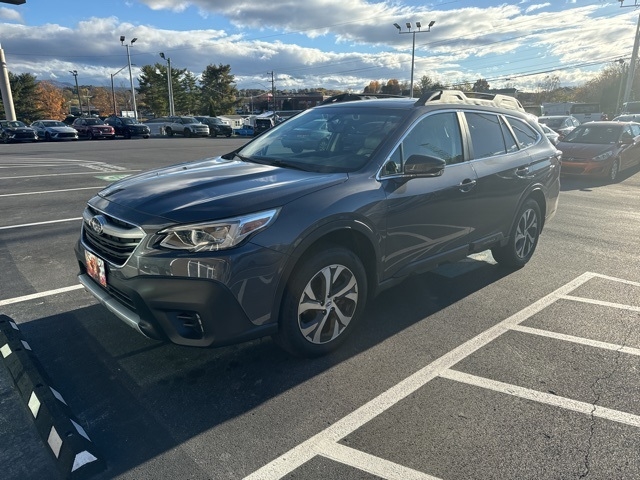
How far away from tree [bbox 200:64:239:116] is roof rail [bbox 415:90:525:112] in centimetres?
7643

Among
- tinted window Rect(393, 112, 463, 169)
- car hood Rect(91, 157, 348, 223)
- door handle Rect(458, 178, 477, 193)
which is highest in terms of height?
tinted window Rect(393, 112, 463, 169)

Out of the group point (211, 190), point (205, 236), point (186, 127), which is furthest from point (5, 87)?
point (205, 236)

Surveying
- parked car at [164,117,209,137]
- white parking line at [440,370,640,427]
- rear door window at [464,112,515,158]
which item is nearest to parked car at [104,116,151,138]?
parked car at [164,117,209,137]

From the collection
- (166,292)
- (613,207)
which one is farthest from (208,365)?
(613,207)

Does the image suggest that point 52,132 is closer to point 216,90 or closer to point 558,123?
point 558,123

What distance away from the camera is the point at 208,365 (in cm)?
316

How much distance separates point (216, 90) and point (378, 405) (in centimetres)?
8183

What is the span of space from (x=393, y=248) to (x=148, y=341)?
6.51ft

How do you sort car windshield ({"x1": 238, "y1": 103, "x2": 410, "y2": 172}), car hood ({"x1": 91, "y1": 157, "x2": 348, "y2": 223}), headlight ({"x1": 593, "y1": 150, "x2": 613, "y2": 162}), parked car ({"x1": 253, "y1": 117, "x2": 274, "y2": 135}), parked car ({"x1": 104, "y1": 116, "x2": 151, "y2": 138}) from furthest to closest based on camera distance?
parked car ({"x1": 253, "y1": 117, "x2": 274, "y2": 135}), parked car ({"x1": 104, "y1": 116, "x2": 151, "y2": 138}), headlight ({"x1": 593, "y1": 150, "x2": 613, "y2": 162}), car windshield ({"x1": 238, "y1": 103, "x2": 410, "y2": 172}), car hood ({"x1": 91, "y1": 157, "x2": 348, "y2": 223})

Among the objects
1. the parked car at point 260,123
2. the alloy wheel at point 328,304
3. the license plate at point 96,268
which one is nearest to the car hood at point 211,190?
the license plate at point 96,268

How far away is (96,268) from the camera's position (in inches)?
120

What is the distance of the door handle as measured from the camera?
404 cm

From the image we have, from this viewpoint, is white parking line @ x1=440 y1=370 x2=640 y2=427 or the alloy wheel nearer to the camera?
white parking line @ x1=440 y1=370 x2=640 y2=427

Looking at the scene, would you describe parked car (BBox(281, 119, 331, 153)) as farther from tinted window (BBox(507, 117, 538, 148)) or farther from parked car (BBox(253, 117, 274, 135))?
parked car (BBox(253, 117, 274, 135))
